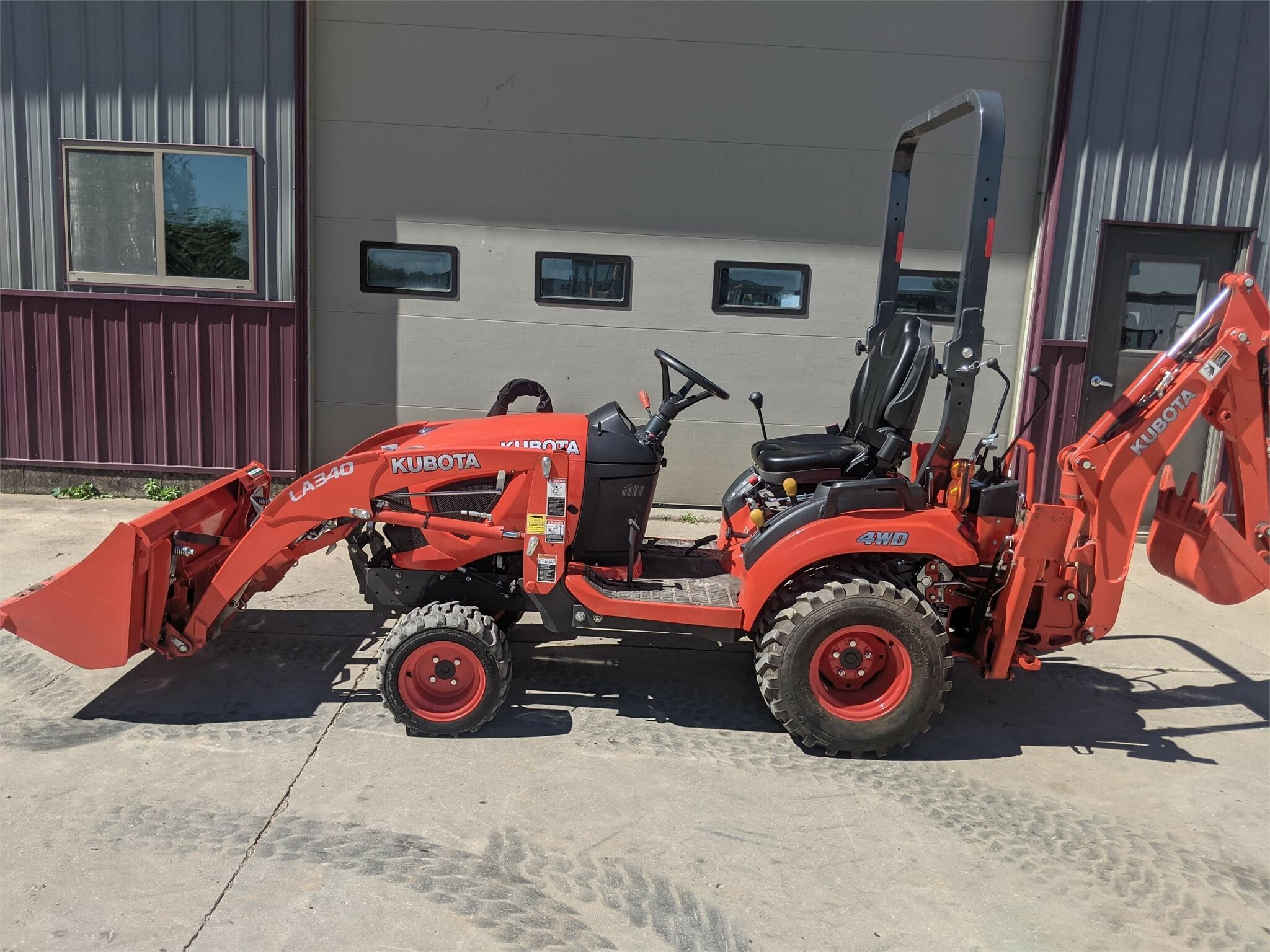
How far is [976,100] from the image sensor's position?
11.2 feet

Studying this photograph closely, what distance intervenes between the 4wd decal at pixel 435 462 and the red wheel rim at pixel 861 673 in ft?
5.24

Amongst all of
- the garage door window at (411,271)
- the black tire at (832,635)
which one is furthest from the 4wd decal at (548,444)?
the garage door window at (411,271)

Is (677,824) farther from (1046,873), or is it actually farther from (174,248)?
(174,248)

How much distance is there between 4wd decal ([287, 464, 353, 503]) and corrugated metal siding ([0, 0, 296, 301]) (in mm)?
3935

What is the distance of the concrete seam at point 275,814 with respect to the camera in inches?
98.0

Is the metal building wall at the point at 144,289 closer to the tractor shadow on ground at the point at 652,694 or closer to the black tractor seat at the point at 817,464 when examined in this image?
the tractor shadow on ground at the point at 652,694

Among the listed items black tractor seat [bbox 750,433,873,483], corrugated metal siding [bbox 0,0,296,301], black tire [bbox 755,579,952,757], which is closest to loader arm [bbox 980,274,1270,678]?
black tire [bbox 755,579,952,757]

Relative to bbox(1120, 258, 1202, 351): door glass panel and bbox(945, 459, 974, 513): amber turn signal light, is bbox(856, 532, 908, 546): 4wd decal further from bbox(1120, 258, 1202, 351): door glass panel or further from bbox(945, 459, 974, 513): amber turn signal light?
bbox(1120, 258, 1202, 351): door glass panel

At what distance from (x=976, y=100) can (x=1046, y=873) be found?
2768 mm

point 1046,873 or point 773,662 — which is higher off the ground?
point 773,662

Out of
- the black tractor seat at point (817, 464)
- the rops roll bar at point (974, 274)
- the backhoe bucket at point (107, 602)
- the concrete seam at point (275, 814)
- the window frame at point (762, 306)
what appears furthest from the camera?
the window frame at point (762, 306)

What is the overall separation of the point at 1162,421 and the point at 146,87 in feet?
23.5

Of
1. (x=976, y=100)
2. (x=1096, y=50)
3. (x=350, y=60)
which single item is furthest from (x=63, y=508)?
(x=1096, y=50)

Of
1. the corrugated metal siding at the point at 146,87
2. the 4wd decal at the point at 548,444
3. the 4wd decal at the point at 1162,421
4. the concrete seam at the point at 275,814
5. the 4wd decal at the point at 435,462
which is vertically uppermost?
the corrugated metal siding at the point at 146,87
